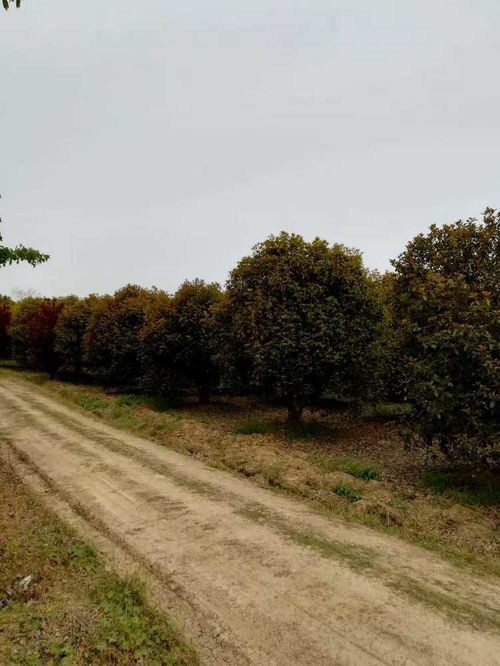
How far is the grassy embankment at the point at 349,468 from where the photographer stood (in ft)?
30.9

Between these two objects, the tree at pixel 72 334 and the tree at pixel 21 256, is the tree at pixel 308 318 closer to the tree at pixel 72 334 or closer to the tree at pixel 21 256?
the tree at pixel 21 256

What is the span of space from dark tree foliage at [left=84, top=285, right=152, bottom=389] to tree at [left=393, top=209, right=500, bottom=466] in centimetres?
1837

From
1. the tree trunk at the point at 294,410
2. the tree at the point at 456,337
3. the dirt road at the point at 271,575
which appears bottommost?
the dirt road at the point at 271,575

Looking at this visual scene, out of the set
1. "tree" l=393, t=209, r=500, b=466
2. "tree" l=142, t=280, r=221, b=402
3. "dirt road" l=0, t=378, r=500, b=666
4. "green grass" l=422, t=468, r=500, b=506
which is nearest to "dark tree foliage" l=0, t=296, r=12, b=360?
"tree" l=142, t=280, r=221, b=402

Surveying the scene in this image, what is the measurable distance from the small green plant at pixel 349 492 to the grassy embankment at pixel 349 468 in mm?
27

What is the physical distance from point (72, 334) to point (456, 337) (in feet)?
103

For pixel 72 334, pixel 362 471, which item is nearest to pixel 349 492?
pixel 362 471

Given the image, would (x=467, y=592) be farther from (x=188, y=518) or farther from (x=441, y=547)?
(x=188, y=518)

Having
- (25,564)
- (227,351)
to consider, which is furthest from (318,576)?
(227,351)

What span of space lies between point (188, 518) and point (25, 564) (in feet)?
10.3

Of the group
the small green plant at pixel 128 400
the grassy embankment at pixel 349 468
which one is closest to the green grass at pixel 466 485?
the grassy embankment at pixel 349 468

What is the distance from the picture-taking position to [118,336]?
96.2 feet

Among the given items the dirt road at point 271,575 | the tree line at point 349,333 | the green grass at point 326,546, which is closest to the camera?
the dirt road at point 271,575

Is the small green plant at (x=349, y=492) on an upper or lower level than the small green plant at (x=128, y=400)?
lower
